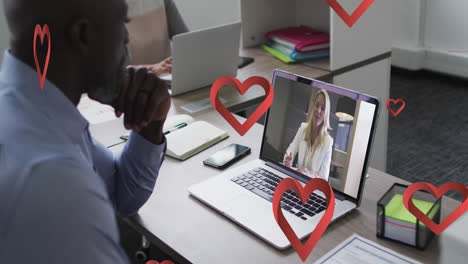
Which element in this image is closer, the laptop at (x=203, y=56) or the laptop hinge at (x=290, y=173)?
the laptop hinge at (x=290, y=173)

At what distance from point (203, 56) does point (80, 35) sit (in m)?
1.07

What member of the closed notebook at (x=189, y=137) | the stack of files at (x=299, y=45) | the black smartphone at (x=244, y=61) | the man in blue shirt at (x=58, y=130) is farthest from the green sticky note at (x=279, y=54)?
the man in blue shirt at (x=58, y=130)

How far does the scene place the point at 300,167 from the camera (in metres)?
1.21

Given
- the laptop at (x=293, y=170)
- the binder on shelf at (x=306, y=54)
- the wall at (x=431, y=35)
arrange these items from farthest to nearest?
the wall at (x=431, y=35), the binder on shelf at (x=306, y=54), the laptop at (x=293, y=170)

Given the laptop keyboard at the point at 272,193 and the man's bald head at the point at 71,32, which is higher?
the man's bald head at the point at 71,32

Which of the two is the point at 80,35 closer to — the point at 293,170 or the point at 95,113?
the point at 293,170

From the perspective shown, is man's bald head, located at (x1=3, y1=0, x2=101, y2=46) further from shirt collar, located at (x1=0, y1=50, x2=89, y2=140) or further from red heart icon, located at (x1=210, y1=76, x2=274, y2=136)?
red heart icon, located at (x1=210, y1=76, x2=274, y2=136)

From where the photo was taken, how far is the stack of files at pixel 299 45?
2334mm

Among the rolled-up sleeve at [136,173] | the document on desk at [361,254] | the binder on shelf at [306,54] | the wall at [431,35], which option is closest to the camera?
the document on desk at [361,254]

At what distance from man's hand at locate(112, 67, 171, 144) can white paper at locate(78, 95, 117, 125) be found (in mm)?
636

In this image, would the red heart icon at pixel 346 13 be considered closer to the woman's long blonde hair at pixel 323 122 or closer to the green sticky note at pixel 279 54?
the woman's long blonde hair at pixel 323 122

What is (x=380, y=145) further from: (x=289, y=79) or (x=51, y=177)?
(x=51, y=177)

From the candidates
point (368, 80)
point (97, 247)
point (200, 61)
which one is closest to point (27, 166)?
point (97, 247)

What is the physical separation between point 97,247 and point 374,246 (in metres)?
0.58
